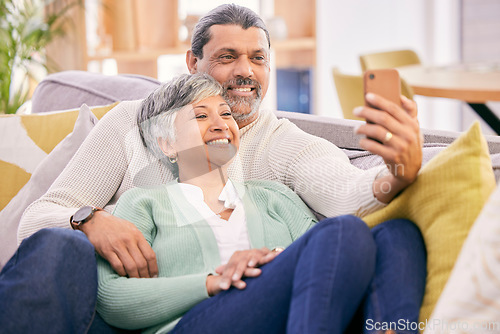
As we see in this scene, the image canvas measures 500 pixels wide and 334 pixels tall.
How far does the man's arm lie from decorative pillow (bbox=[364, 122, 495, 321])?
55cm

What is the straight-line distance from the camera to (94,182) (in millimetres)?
1340

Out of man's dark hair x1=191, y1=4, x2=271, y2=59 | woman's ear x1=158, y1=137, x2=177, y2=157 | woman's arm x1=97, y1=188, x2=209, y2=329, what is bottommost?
woman's arm x1=97, y1=188, x2=209, y2=329

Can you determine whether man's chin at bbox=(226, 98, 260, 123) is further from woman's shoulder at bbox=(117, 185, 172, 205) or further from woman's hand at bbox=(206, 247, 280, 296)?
woman's hand at bbox=(206, 247, 280, 296)

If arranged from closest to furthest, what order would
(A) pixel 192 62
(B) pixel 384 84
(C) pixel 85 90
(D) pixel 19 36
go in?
(B) pixel 384 84, (A) pixel 192 62, (C) pixel 85 90, (D) pixel 19 36

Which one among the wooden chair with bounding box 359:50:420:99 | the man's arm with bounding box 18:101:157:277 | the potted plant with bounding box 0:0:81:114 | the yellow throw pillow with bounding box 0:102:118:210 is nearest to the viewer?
the man's arm with bounding box 18:101:157:277

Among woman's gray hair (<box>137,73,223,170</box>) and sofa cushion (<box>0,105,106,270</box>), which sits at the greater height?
woman's gray hair (<box>137,73,223,170</box>)

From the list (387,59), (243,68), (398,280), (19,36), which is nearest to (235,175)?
(243,68)

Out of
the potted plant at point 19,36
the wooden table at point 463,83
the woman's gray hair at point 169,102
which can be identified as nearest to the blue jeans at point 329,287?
the woman's gray hair at point 169,102

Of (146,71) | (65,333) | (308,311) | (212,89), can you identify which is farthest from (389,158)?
(146,71)

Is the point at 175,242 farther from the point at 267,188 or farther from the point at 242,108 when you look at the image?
the point at 242,108

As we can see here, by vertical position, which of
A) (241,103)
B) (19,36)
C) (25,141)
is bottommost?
(25,141)

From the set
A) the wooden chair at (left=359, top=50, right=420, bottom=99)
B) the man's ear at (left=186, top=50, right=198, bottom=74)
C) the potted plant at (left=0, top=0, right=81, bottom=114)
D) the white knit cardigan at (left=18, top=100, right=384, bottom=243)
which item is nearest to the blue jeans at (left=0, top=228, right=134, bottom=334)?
the white knit cardigan at (left=18, top=100, right=384, bottom=243)

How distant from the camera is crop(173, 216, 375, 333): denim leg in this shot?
874 mm

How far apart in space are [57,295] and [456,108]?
4207mm
